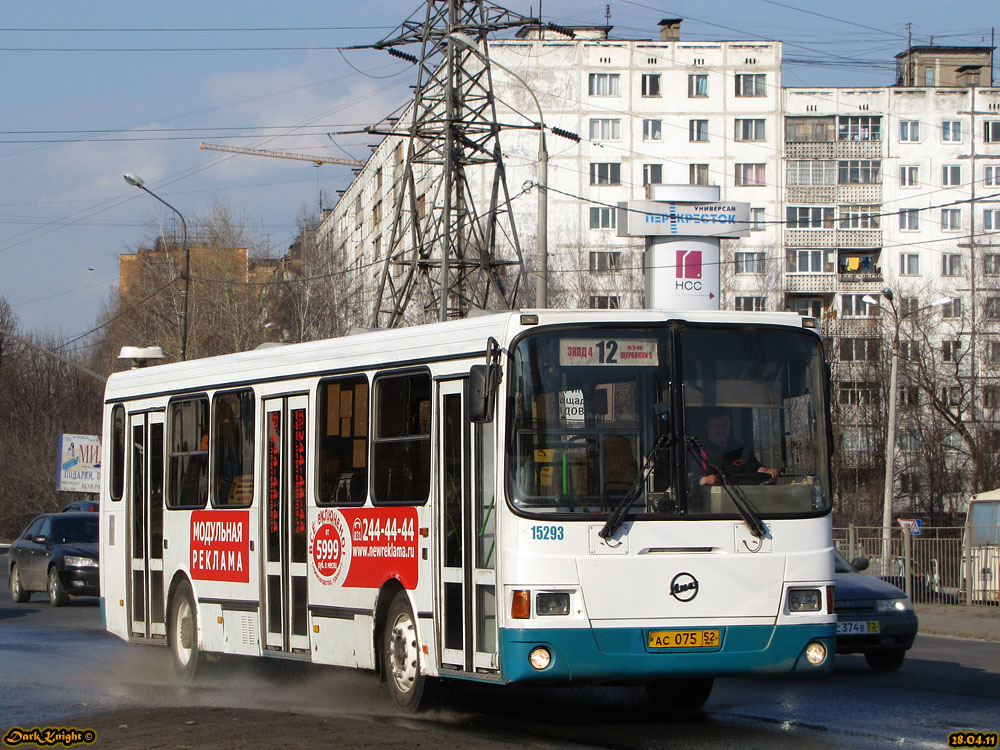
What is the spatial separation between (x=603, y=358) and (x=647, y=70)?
70304mm

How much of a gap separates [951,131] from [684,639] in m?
76.0

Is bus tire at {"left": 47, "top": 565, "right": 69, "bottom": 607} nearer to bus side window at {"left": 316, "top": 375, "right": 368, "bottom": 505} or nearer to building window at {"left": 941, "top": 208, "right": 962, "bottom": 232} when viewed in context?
bus side window at {"left": 316, "top": 375, "right": 368, "bottom": 505}

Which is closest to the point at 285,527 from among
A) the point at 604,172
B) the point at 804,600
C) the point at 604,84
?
the point at 804,600

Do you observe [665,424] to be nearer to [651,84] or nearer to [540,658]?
[540,658]

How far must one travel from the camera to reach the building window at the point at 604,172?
7744 cm

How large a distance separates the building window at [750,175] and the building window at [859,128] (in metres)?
4.80

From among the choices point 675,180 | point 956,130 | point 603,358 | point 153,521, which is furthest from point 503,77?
point 603,358

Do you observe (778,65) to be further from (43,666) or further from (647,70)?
(43,666)

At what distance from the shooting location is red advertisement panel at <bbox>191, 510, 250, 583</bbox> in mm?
13078

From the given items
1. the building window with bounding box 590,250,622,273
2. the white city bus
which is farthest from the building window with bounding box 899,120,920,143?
the white city bus

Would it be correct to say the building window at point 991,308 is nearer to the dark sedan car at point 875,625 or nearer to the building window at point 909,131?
the building window at point 909,131

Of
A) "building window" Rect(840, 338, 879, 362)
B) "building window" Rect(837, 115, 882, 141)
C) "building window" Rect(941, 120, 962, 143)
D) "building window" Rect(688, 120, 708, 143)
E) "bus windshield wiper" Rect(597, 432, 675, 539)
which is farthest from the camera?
"building window" Rect(941, 120, 962, 143)

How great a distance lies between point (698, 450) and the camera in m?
9.58

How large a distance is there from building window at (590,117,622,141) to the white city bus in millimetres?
67268
